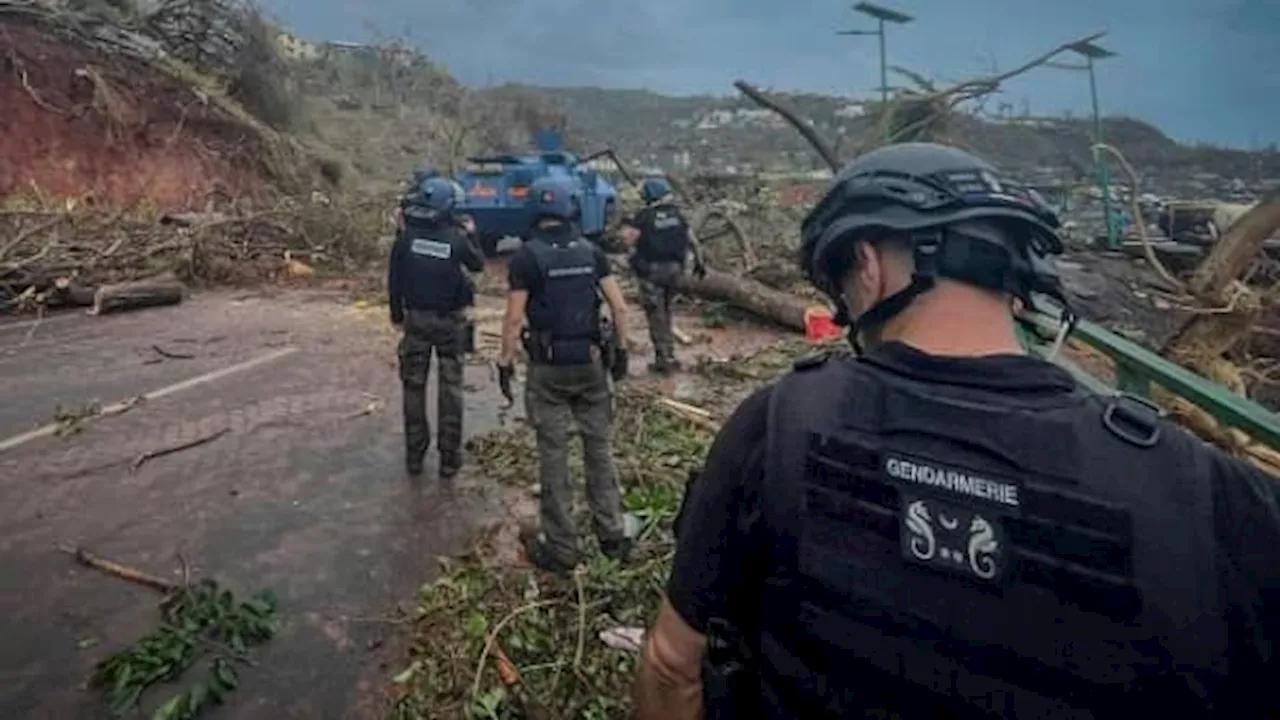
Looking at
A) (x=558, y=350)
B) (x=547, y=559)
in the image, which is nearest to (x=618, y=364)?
(x=558, y=350)

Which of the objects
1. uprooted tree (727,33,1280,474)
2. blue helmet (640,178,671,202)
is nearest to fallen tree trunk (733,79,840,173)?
blue helmet (640,178,671,202)

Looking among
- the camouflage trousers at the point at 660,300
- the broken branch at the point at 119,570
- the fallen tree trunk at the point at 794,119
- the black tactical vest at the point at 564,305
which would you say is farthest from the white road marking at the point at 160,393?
the fallen tree trunk at the point at 794,119

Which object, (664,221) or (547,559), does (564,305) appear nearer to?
(547,559)

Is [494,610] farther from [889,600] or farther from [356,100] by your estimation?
[356,100]

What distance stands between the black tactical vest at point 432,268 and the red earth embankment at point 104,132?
11990mm

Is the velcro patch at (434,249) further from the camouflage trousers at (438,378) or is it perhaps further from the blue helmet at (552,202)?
the blue helmet at (552,202)

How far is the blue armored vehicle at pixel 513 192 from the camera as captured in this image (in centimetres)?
1558

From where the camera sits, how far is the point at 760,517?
1432 mm

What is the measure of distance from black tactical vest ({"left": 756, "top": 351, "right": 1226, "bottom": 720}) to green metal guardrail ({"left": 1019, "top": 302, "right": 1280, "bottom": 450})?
0.98m

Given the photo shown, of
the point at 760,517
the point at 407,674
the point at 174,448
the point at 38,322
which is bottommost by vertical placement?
the point at 407,674

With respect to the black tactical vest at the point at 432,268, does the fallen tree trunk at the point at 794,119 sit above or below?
above

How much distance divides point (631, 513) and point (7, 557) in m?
3.18

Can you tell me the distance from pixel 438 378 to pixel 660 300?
353 centimetres

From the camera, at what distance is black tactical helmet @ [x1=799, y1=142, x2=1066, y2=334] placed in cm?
142
